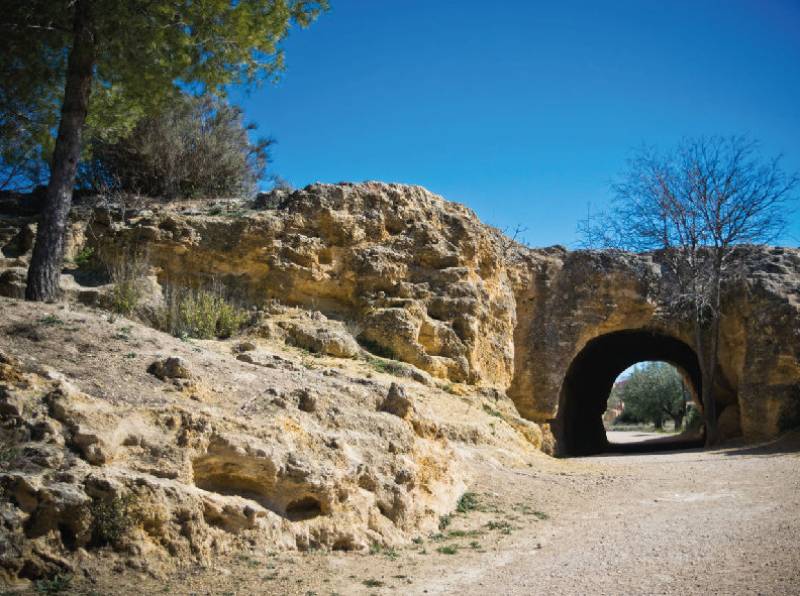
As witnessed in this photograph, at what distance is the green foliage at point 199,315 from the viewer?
9.97m

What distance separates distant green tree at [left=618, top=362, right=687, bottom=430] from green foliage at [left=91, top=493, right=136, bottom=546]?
38.8m

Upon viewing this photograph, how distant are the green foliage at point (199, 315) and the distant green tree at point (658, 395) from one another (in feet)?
112

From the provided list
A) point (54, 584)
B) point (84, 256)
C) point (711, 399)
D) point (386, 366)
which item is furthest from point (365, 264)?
point (711, 399)

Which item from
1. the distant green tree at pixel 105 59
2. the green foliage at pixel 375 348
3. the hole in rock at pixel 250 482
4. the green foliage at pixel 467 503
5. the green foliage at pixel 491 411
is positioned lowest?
the green foliage at pixel 467 503

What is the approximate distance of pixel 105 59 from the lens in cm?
995

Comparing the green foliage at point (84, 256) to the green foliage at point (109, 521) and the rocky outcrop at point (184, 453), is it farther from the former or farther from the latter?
the green foliage at point (109, 521)

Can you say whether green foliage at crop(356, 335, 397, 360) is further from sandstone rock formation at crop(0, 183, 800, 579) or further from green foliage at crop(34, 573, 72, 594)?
green foliage at crop(34, 573, 72, 594)

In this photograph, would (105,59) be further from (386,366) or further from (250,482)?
(250,482)

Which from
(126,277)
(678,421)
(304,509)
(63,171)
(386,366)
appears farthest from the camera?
(678,421)

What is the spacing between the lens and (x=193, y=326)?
10008mm

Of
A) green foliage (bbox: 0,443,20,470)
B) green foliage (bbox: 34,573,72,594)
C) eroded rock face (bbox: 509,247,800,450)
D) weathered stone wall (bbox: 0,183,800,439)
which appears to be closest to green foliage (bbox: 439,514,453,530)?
green foliage (bbox: 34,573,72,594)

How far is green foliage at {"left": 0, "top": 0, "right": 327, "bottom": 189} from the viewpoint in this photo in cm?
944

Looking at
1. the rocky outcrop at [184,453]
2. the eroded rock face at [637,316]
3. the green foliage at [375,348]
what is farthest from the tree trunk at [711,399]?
the rocky outcrop at [184,453]

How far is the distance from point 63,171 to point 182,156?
6.58m
